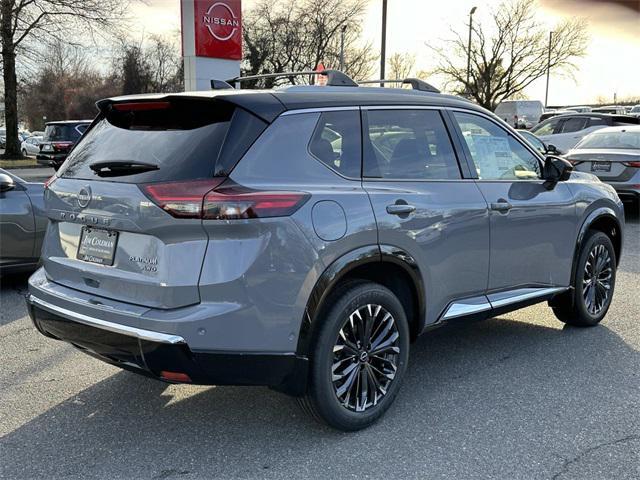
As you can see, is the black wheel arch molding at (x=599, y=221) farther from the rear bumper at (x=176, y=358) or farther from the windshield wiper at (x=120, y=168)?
the windshield wiper at (x=120, y=168)

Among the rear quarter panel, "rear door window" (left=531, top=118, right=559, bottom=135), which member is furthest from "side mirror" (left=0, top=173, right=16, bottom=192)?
"rear door window" (left=531, top=118, right=559, bottom=135)

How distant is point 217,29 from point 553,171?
14718mm

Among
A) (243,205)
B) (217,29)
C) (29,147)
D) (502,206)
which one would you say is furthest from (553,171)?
(29,147)

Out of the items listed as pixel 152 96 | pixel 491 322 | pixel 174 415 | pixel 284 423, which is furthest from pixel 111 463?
pixel 491 322

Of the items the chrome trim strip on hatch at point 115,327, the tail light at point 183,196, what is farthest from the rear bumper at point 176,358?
the tail light at point 183,196

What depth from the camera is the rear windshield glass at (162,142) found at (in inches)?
115

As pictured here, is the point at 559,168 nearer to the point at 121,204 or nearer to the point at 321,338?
the point at 321,338

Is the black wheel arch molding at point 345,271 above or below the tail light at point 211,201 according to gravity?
below

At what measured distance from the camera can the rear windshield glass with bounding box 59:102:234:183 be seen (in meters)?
2.93

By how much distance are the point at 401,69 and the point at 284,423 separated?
5186cm

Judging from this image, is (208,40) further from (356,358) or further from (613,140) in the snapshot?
(356,358)

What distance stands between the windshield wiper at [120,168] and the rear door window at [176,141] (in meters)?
0.02

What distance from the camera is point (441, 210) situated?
144 inches

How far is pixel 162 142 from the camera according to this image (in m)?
3.11
